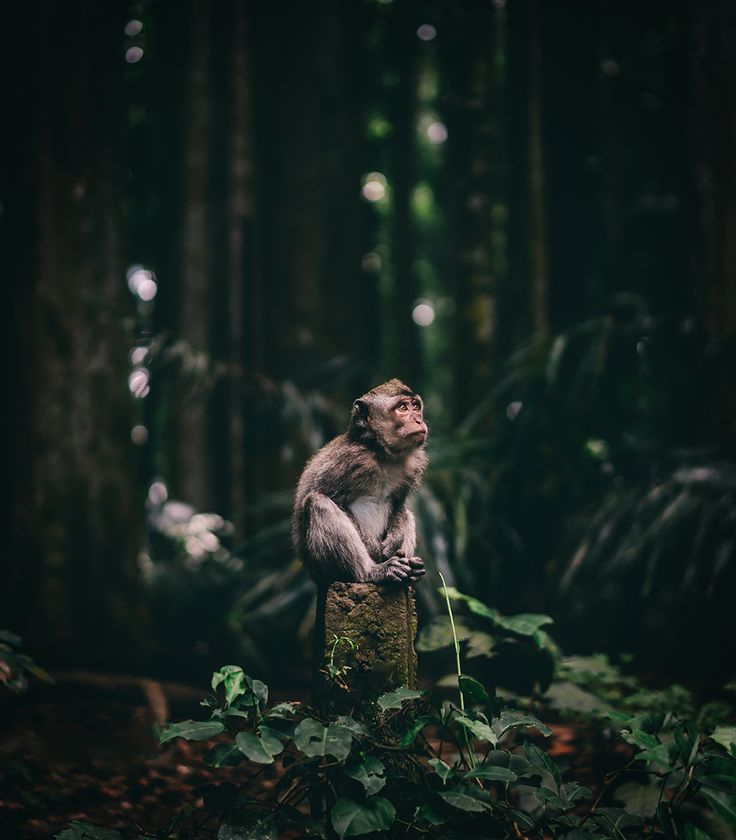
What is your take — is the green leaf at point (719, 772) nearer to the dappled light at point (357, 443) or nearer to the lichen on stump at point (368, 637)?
the dappled light at point (357, 443)

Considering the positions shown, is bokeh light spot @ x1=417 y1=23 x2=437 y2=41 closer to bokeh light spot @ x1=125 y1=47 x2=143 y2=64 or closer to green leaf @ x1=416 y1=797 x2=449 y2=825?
bokeh light spot @ x1=125 y1=47 x2=143 y2=64

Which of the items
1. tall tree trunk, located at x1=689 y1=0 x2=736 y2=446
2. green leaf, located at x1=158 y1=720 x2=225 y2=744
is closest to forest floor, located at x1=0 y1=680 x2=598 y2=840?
green leaf, located at x1=158 y1=720 x2=225 y2=744

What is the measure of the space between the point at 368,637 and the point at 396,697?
38cm

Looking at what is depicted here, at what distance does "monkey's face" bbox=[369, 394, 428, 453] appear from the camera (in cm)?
399

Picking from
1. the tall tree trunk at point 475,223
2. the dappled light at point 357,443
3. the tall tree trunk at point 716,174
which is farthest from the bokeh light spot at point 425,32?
the tall tree trunk at point 716,174

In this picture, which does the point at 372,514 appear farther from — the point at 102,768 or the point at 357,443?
the point at 102,768

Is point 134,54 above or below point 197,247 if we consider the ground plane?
above

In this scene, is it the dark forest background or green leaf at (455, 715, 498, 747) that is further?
the dark forest background

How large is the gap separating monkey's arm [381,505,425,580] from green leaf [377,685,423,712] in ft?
1.90

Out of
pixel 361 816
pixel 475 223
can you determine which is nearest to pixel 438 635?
pixel 361 816

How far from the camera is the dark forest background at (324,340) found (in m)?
6.22

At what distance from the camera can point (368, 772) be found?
3.20 meters

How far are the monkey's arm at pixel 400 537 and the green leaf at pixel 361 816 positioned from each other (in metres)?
0.99

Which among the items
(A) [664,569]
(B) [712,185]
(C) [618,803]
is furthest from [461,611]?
(B) [712,185]
